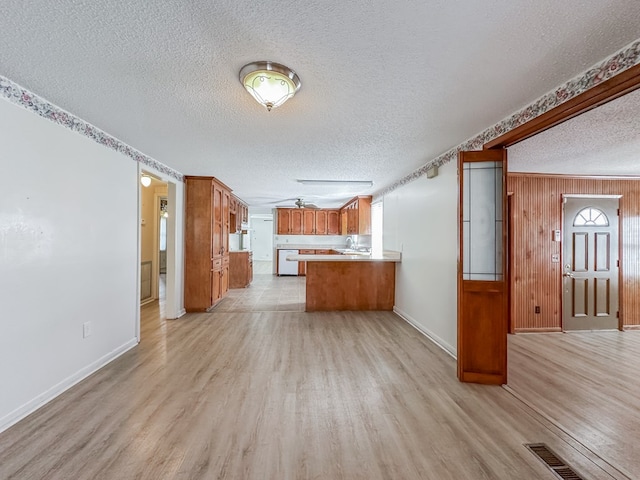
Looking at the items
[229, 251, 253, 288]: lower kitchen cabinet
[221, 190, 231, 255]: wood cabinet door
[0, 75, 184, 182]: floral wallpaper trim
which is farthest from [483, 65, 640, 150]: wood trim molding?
[229, 251, 253, 288]: lower kitchen cabinet

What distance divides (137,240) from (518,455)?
157 inches

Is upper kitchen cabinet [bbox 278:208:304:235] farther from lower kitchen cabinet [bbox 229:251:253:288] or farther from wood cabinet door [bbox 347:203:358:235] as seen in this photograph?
lower kitchen cabinet [bbox 229:251:253:288]

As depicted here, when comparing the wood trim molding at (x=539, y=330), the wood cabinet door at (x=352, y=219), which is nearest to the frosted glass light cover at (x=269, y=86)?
the wood trim molding at (x=539, y=330)

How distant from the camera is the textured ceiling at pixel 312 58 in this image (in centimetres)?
129

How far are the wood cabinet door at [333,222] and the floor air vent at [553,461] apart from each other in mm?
7983

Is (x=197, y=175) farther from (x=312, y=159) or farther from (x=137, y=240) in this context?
(x=312, y=159)

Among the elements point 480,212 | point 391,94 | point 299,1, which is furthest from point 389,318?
point 299,1

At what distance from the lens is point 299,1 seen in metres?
1.24

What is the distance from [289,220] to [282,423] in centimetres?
782

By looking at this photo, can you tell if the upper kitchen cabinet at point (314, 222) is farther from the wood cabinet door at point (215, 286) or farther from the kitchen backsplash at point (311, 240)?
the wood cabinet door at point (215, 286)

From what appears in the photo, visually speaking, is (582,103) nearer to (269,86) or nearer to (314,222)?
(269,86)

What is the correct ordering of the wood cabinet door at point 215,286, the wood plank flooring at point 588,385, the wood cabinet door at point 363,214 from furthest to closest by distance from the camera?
1. the wood cabinet door at point 363,214
2. the wood cabinet door at point 215,286
3. the wood plank flooring at point 588,385

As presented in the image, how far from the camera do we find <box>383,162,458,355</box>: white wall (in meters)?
3.17

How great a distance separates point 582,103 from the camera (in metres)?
1.72
